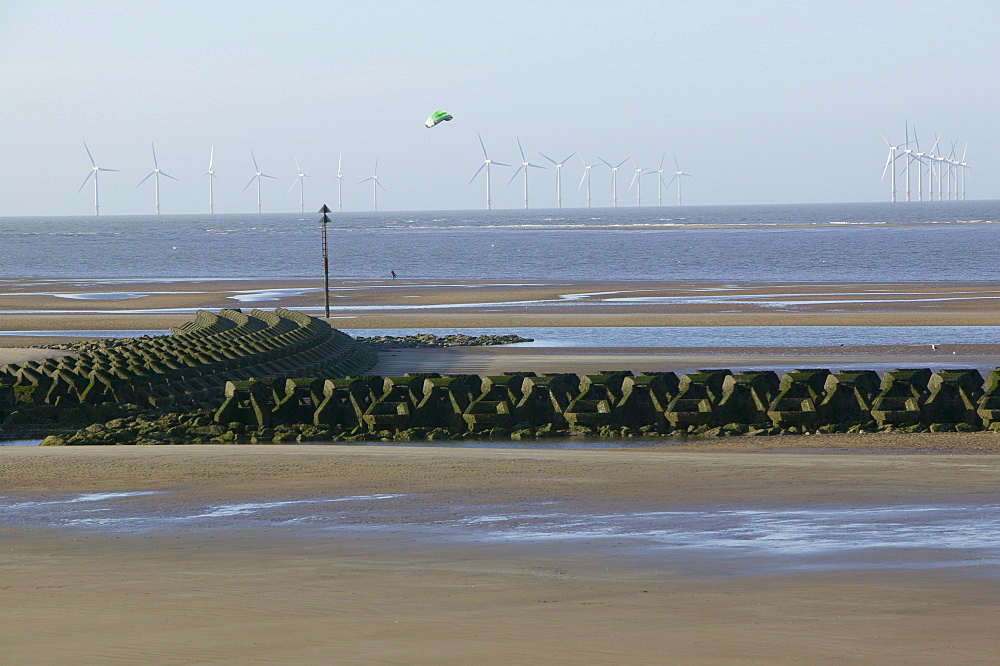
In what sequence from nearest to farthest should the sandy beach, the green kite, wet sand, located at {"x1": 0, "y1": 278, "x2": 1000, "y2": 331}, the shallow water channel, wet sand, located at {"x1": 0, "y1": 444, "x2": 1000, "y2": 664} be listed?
wet sand, located at {"x1": 0, "y1": 444, "x2": 1000, "y2": 664} < the sandy beach < the shallow water channel < wet sand, located at {"x1": 0, "y1": 278, "x2": 1000, "y2": 331} < the green kite

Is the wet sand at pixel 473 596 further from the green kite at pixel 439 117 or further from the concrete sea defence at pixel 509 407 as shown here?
the green kite at pixel 439 117

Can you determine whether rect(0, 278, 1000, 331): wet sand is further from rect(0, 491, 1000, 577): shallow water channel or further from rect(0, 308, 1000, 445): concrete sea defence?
rect(0, 491, 1000, 577): shallow water channel

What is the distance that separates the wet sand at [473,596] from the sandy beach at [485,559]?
1.0 inches

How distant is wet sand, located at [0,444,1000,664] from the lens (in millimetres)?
6289

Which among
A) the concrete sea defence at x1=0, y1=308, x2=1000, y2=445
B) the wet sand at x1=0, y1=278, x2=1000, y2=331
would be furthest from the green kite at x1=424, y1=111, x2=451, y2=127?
the concrete sea defence at x1=0, y1=308, x2=1000, y2=445

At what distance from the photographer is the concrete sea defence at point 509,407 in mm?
16719

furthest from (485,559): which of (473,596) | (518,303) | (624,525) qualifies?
(518,303)

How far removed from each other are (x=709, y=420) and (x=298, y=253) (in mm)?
102247

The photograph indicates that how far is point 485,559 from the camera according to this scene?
8695 millimetres

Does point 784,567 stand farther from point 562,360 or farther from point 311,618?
point 562,360

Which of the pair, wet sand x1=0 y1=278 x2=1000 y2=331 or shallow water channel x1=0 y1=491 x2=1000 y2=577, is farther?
wet sand x1=0 y1=278 x2=1000 y2=331

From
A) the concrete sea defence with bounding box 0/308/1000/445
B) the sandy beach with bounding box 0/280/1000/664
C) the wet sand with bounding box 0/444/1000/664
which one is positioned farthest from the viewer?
the concrete sea defence with bounding box 0/308/1000/445

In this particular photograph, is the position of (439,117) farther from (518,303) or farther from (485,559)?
(485,559)

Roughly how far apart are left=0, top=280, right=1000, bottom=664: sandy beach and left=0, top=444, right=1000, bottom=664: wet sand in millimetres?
24
